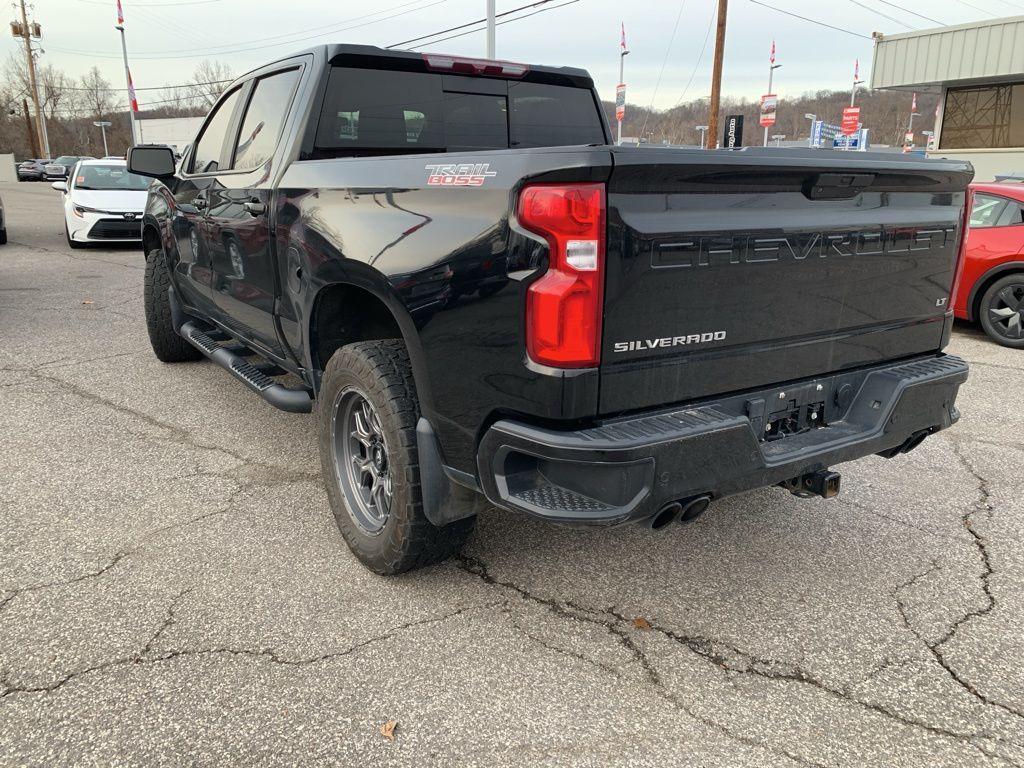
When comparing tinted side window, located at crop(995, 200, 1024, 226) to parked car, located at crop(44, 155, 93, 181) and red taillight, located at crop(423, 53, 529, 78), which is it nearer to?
red taillight, located at crop(423, 53, 529, 78)

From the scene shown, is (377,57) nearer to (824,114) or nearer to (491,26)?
(491,26)

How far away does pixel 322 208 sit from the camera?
3113 millimetres

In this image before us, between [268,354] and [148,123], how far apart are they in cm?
7850

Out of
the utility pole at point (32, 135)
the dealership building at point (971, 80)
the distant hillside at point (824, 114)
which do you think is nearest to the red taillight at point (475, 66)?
the dealership building at point (971, 80)

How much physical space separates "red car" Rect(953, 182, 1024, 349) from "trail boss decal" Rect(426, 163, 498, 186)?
6.52 metres

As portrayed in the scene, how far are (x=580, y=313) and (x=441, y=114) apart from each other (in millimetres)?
2277

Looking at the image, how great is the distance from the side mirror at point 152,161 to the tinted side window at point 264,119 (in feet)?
3.17

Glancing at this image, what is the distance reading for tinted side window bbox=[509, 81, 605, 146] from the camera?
4.27m

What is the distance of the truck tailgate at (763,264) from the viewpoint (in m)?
2.21

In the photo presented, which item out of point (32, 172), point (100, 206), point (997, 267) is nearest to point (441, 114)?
point (997, 267)

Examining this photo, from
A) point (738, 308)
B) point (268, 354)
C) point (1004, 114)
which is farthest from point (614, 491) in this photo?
point (1004, 114)

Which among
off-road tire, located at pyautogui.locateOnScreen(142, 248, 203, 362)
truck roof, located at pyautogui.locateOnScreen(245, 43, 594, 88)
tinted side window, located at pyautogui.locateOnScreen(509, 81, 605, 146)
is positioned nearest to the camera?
truck roof, located at pyautogui.locateOnScreen(245, 43, 594, 88)

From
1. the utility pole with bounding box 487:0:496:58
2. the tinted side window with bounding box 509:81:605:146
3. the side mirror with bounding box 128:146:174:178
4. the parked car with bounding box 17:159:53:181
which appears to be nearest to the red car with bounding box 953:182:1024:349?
the tinted side window with bounding box 509:81:605:146

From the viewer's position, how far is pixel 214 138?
476 centimetres
